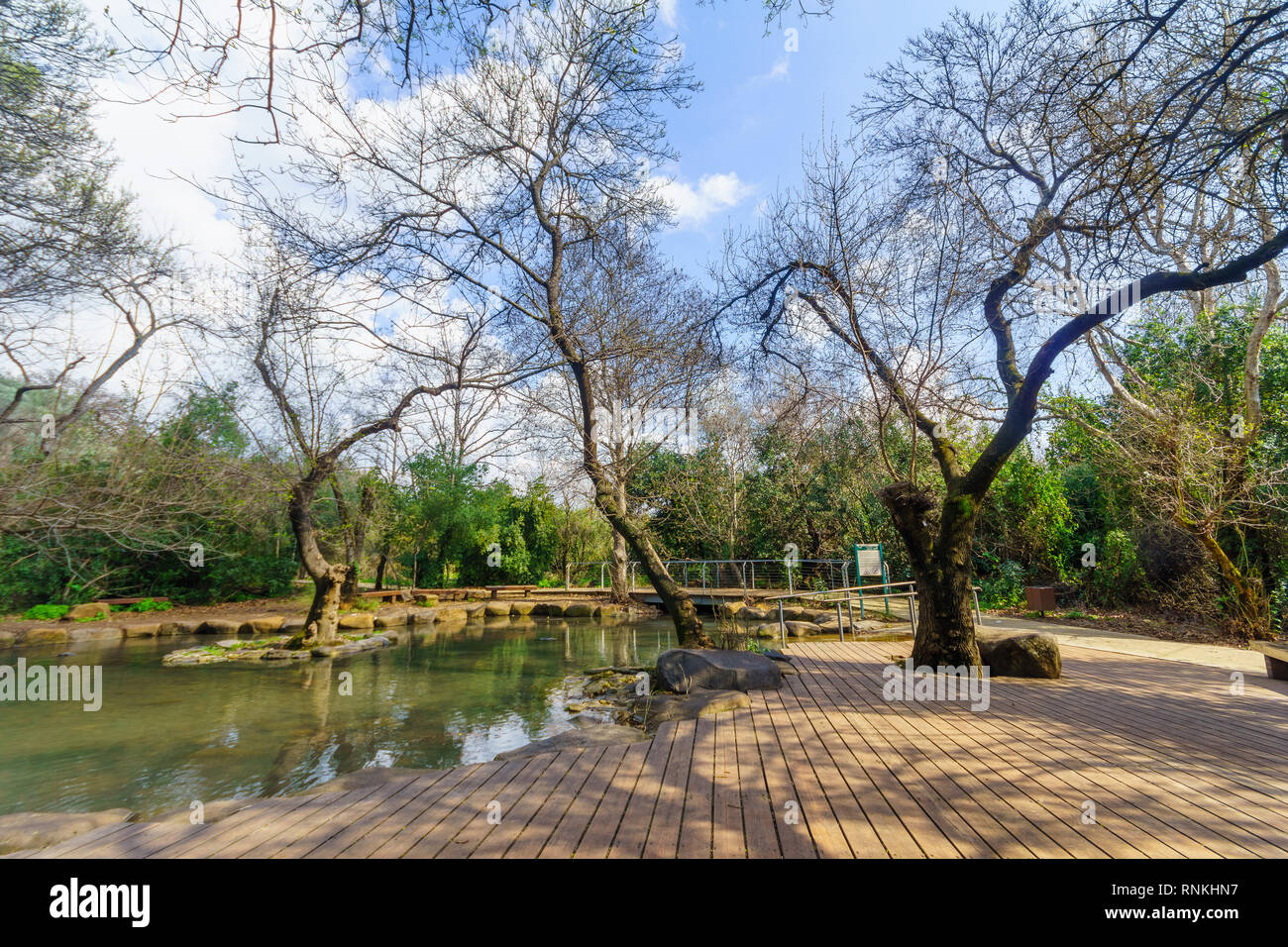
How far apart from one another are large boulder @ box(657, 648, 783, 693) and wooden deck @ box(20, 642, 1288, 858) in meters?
1.21

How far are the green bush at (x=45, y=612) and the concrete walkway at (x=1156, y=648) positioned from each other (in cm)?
1771

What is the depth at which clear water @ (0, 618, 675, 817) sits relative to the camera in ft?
15.5

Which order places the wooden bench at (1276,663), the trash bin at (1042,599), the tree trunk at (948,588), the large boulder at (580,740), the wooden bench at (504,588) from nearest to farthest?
1. the large boulder at (580,740)
2. the wooden bench at (1276,663)
3. the tree trunk at (948,588)
4. the trash bin at (1042,599)
5. the wooden bench at (504,588)

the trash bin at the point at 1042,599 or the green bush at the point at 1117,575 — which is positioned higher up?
the green bush at the point at 1117,575

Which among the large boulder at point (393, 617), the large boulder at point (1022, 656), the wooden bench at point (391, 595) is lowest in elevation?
the large boulder at point (393, 617)

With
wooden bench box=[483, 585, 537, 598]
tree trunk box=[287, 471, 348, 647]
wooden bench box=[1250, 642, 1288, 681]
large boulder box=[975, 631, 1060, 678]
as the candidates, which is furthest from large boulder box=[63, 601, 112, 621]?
wooden bench box=[1250, 642, 1288, 681]

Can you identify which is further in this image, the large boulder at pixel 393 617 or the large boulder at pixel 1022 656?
the large boulder at pixel 393 617

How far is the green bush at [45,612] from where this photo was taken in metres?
12.7

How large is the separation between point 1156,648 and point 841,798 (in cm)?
751

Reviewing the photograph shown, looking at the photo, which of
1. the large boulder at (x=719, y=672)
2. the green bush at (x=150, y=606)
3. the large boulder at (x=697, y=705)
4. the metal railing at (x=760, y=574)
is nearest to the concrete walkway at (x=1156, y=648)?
the large boulder at (x=719, y=672)

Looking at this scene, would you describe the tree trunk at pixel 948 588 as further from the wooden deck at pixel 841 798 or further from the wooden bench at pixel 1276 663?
the wooden bench at pixel 1276 663

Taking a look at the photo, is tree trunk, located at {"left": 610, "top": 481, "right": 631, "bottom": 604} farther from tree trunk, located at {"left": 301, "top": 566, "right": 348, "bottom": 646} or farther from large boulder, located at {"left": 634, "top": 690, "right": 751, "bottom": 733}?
large boulder, located at {"left": 634, "top": 690, "right": 751, "bottom": 733}

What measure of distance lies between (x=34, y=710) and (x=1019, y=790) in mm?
10051
